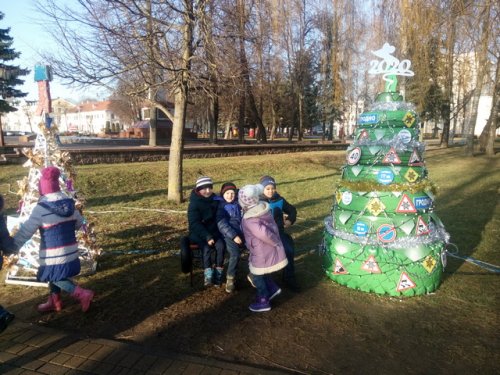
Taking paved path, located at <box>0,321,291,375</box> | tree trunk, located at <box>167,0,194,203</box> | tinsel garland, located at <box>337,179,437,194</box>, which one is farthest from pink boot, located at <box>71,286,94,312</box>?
tree trunk, located at <box>167,0,194,203</box>

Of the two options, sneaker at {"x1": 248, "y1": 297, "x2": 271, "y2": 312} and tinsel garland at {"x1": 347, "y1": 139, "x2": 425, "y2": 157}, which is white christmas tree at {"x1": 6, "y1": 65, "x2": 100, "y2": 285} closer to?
sneaker at {"x1": 248, "y1": 297, "x2": 271, "y2": 312}

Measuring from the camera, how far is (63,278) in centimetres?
394

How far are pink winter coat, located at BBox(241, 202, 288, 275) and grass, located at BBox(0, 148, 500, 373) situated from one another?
57cm

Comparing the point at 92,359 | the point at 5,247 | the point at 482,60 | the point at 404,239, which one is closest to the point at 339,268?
the point at 404,239

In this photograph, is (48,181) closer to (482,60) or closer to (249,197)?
(249,197)

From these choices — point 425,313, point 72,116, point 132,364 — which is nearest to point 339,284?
point 425,313

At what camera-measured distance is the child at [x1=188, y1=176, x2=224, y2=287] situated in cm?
486

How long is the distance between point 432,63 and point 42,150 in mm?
25571

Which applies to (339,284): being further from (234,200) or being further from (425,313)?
(234,200)

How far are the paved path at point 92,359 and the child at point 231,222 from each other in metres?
1.47

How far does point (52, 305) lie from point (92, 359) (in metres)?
1.20

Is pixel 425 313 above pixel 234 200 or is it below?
below

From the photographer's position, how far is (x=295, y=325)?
13.1 feet

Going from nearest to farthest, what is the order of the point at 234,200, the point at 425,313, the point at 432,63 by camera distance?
the point at 425,313, the point at 234,200, the point at 432,63
